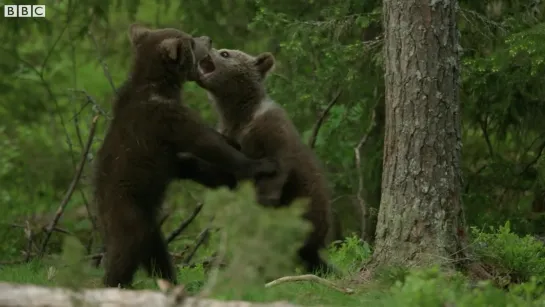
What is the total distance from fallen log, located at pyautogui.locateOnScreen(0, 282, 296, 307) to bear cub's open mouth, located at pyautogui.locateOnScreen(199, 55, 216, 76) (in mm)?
4833

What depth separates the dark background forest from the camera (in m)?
9.28

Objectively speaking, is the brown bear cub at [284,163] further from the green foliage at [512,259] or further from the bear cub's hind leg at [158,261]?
the green foliage at [512,259]

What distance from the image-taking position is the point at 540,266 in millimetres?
7688

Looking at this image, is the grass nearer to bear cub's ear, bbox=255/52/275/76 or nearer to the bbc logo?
bear cub's ear, bbox=255/52/275/76

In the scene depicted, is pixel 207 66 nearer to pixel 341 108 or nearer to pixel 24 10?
pixel 341 108

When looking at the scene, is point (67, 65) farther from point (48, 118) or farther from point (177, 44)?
point (177, 44)

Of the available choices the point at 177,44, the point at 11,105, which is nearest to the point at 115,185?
the point at 177,44

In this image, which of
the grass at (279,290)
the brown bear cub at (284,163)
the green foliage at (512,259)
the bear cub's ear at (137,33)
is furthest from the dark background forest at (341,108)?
the bear cub's ear at (137,33)

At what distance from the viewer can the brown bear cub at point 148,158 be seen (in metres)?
7.42

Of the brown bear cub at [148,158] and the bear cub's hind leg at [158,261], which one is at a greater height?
the brown bear cub at [148,158]

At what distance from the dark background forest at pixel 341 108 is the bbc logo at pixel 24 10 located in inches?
3.7

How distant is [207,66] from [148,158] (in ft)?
6.85

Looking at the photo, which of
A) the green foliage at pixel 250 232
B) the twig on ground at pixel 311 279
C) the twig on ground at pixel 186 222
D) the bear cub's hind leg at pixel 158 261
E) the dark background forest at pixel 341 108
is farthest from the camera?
the twig on ground at pixel 186 222

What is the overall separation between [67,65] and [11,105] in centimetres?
186
